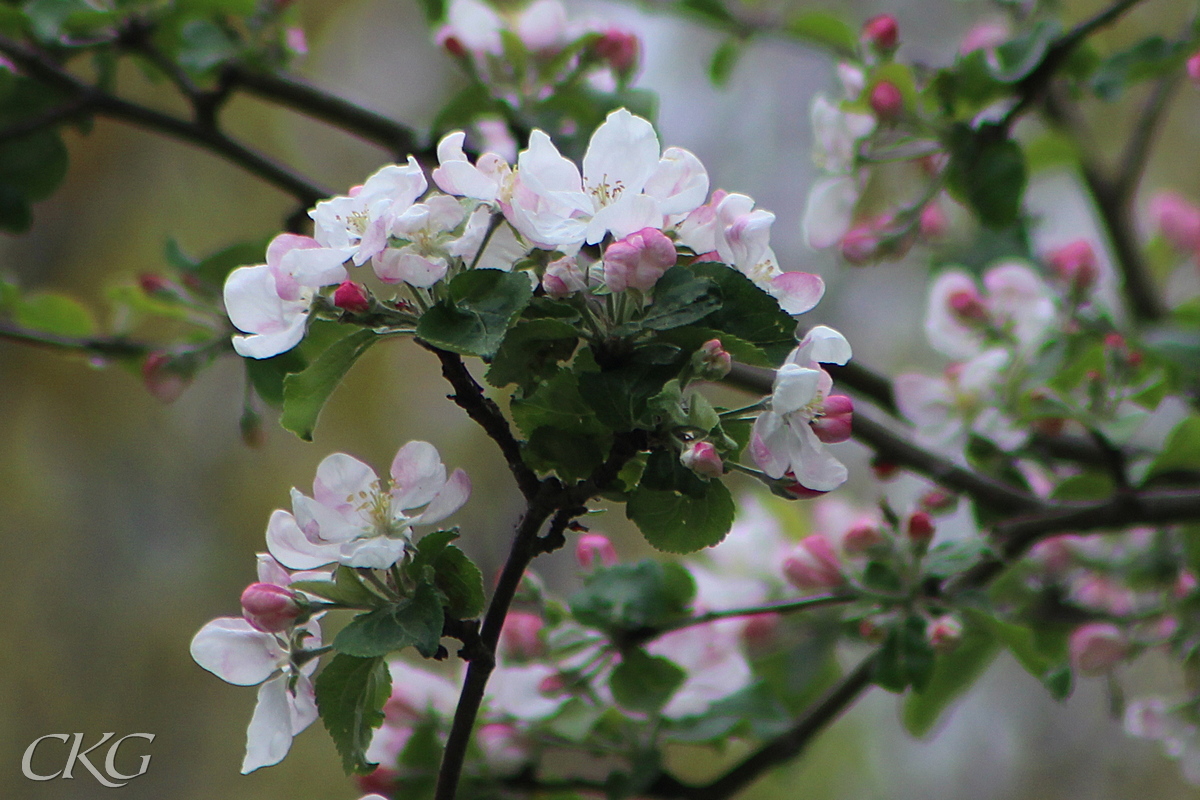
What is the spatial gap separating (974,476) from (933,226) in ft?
1.35

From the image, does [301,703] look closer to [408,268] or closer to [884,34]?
[408,268]

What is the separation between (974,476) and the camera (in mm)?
889

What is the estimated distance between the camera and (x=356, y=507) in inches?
18.7

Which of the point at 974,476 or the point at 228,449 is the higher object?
the point at 228,449

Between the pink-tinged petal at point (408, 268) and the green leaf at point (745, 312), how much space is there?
0.33ft

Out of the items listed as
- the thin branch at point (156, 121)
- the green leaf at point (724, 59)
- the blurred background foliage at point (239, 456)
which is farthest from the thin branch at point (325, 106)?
the blurred background foliage at point (239, 456)

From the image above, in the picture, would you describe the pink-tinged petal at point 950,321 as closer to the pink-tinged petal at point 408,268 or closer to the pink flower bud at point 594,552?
the pink flower bud at point 594,552

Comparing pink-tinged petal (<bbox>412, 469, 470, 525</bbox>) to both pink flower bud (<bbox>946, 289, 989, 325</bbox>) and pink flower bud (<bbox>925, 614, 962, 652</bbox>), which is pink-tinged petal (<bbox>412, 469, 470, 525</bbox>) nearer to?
pink flower bud (<bbox>925, 614, 962, 652</bbox>)

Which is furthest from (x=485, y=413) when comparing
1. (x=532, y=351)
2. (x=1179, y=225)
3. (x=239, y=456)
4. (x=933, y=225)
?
(x=239, y=456)

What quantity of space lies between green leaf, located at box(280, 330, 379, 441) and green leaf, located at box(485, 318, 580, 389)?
0.05m

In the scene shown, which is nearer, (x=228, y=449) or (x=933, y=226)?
(x=933, y=226)

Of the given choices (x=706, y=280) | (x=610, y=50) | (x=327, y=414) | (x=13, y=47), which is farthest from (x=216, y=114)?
(x=327, y=414)

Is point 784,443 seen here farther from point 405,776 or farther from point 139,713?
point 139,713

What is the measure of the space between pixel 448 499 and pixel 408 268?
115 mm
